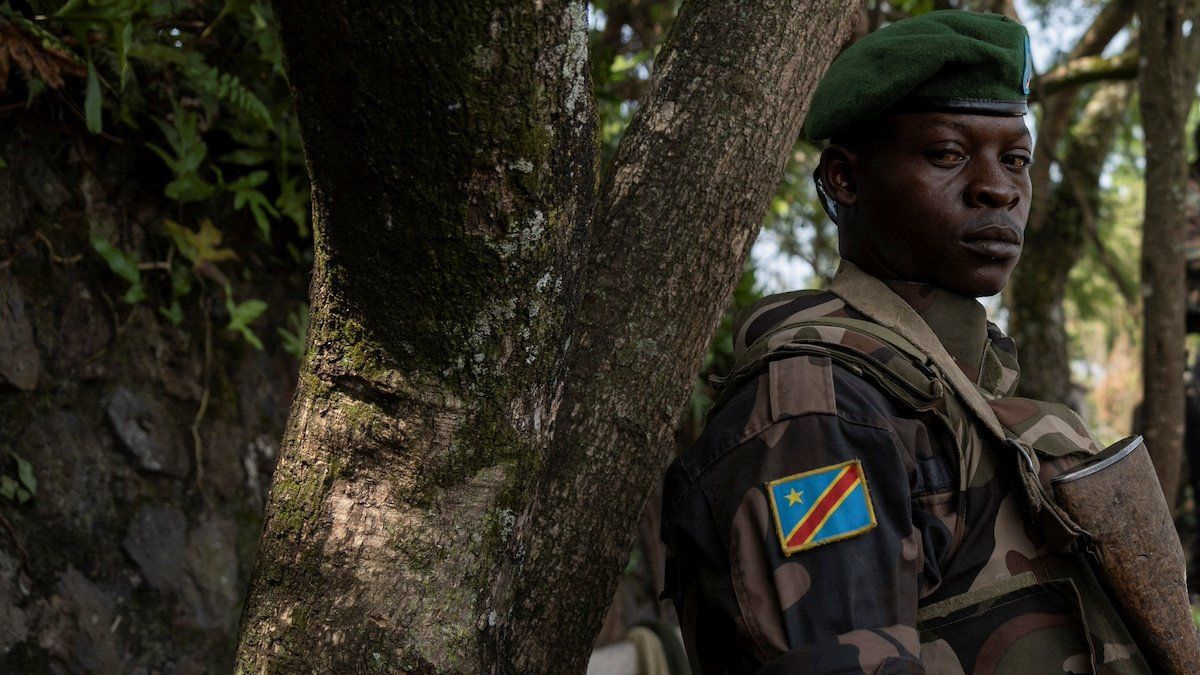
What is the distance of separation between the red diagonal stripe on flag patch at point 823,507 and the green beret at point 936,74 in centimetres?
63

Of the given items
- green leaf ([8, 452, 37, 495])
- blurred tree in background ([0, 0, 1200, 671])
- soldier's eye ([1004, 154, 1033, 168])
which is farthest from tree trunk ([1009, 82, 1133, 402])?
green leaf ([8, 452, 37, 495])

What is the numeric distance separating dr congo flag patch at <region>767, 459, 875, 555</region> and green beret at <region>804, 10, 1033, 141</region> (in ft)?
2.05

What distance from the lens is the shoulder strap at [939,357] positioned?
1435mm

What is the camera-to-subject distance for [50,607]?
223 centimetres

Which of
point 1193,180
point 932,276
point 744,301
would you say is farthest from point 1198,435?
point 932,276

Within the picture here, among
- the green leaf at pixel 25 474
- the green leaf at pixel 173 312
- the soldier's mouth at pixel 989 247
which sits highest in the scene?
the green leaf at pixel 173 312

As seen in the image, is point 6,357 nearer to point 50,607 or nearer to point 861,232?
point 50,607

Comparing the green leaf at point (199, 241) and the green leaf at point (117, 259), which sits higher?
the green leaf at point (199, 241)

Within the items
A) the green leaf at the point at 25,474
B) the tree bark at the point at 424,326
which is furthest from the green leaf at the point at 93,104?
the tree bark at the point at 424,326

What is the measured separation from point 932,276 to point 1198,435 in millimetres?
4536

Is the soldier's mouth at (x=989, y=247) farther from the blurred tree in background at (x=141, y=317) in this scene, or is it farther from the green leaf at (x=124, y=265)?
the green leaf at (x=124, y=265)

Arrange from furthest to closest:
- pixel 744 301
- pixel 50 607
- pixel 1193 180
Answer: pixel 1193 180, pixel 744 301, pixel 50 607

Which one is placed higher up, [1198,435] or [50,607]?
[1198,435]

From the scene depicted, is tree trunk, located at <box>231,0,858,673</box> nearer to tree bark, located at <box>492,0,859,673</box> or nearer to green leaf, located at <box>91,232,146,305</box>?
tree bark, located at <box>492,0,859,673</box>
